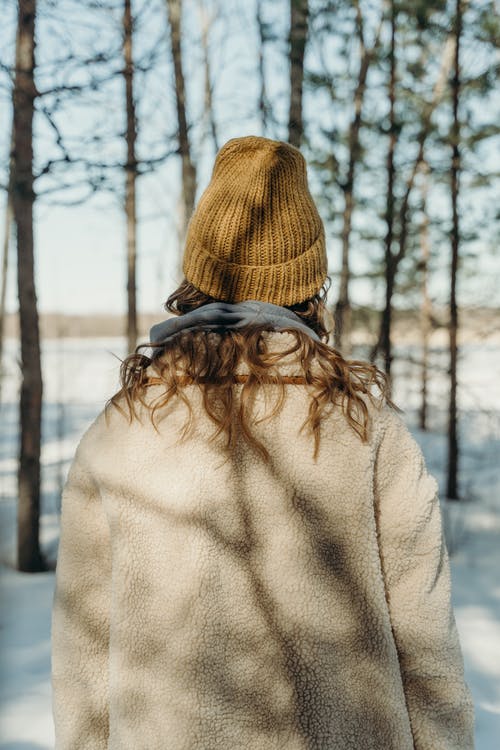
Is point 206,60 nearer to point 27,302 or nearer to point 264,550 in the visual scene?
point 27,302

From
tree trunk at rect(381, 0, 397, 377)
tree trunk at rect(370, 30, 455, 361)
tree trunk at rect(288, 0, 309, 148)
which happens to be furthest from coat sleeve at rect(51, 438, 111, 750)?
tree trunk at rect(381, 0, 397, 377)

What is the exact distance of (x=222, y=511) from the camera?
1058 millimetres

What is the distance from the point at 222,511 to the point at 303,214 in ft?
1.88

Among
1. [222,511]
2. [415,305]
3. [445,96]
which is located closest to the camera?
[222,511]

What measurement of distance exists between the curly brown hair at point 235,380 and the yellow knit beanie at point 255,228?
17 centimetres

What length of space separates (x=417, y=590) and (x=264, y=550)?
281 millimetres

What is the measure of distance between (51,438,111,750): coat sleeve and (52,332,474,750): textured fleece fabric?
0.22 feet

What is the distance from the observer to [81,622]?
1.19 m

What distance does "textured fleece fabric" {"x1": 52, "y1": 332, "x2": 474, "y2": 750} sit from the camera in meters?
1.05

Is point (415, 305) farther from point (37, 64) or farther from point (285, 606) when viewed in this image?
point (285, 606)

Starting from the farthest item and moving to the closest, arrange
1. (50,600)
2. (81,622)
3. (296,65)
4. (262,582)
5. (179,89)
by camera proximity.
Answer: (179,89)
(296,65)
(50,600)
(81,622)
(262,582)

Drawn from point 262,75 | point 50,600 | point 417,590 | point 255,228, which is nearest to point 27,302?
point 50,600

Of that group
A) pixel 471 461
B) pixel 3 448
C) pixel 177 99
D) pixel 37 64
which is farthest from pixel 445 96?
pixel 3 448

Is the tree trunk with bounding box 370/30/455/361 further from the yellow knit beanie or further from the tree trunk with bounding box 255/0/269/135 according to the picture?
the yellow knit beanie
